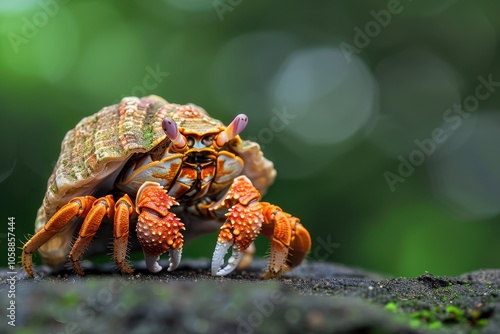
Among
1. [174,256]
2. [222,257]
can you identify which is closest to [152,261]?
[174,256]

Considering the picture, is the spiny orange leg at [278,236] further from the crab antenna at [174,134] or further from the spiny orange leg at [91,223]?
the spiny orange leg at [91,223]

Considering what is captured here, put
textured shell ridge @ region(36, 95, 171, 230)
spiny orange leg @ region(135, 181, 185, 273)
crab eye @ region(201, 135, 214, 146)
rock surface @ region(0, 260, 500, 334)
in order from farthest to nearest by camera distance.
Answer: crab eye @ region(201, 135, 214, 146)
textured shell ridge @ region(36, 95, 171, 230)
spiny orange leg @ region(135, 181, 185, 273)
rock surface @ region(0, 260, 500, 334)

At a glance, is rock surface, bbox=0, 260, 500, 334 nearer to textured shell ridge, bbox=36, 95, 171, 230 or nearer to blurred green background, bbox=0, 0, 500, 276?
textured shell ridge, bbox=36, 95, 171, 230

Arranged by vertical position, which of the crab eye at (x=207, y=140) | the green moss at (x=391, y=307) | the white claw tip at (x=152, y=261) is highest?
the crab eye at (x=207, y=140)

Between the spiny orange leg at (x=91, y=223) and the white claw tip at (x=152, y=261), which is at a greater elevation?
the spiny orange leg at (x=91, y=223)

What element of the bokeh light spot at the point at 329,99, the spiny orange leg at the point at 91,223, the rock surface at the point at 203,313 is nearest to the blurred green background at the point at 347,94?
the bokeh light spot at the point at 329,99

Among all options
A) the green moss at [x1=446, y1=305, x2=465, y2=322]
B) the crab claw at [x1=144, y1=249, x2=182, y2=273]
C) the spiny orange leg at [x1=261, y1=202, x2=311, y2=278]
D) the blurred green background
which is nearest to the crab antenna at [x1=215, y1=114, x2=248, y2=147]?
the spiny orange leg at [x1=261, y1=202, x2=311, y2=278]
